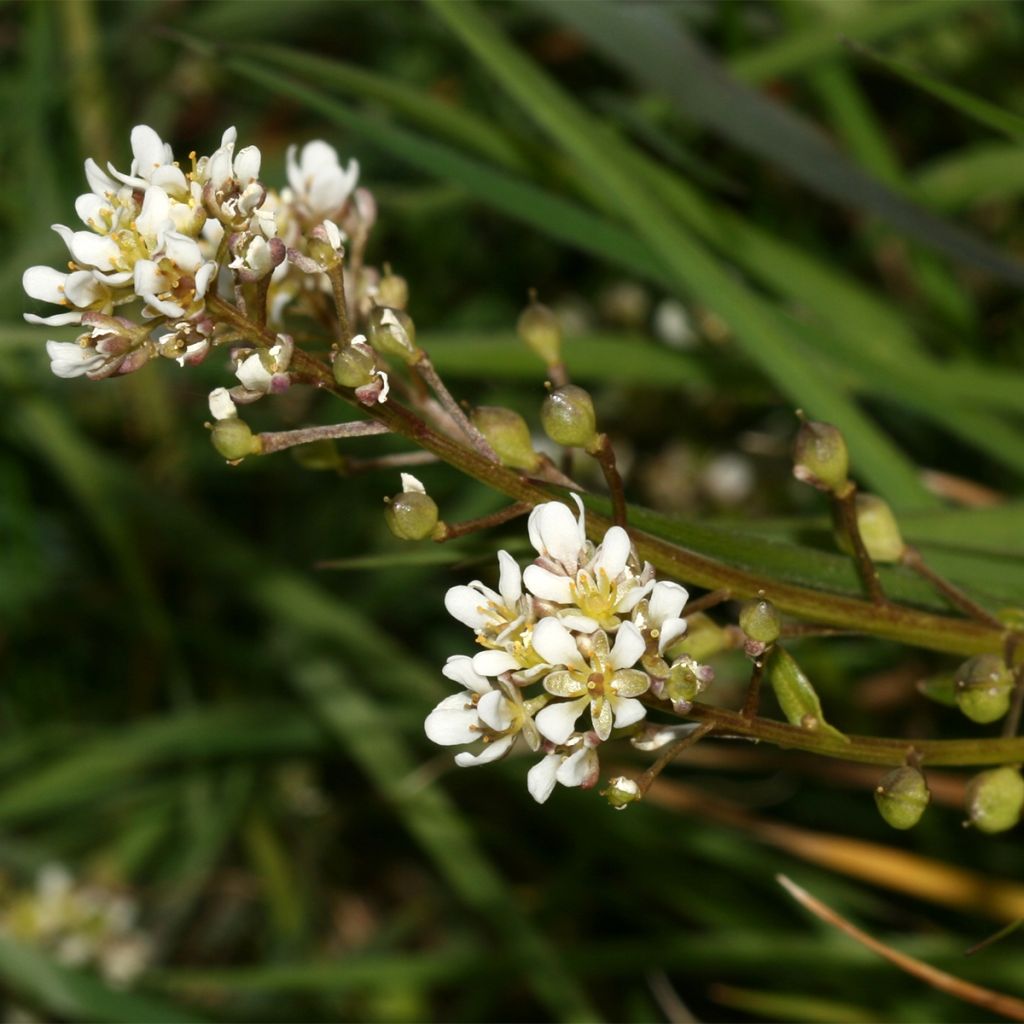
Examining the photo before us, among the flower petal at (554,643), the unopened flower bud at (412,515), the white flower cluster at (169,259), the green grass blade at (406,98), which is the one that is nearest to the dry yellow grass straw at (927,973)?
the flower petal at (554,643)

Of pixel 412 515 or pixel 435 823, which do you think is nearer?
pixel 412 515

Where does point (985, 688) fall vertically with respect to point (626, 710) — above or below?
below

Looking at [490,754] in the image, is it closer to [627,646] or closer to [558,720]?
[558,720]

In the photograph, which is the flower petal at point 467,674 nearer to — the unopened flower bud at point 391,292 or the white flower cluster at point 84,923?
the unopened flower bud at point 391,292

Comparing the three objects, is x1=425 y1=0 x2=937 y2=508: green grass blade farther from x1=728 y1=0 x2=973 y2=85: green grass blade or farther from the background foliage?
x1=728 y1=0 x2=973 y2=85: green grass blade

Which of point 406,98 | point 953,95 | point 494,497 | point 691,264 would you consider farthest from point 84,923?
point 953,95

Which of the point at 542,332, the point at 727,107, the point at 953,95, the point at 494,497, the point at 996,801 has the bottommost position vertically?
the point at 494,497

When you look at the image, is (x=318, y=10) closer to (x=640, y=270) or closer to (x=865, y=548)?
(x=640, y=270)

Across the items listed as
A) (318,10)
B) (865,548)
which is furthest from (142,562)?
(865,548)
